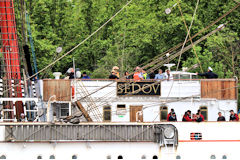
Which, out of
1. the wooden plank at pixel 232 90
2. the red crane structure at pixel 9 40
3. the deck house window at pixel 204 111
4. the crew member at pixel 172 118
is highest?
the red crane structure at pixel 9 40

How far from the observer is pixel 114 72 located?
3484 cm

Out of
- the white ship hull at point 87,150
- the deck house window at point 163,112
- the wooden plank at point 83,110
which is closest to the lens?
the white ship hull at point 87,150

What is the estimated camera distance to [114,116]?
33594 mm

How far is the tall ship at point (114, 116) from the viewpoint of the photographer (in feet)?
99.6

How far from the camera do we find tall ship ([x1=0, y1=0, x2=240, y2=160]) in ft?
99.6

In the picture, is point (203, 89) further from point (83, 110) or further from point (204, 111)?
point (83, 110)

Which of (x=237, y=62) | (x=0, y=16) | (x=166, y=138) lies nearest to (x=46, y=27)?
(x=237, y=62)

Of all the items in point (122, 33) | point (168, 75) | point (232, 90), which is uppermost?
point (122, 33)

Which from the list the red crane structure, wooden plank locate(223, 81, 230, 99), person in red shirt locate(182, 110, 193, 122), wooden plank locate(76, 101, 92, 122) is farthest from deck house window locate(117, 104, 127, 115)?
the red crane structure

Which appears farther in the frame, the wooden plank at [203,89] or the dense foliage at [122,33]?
the dense foliage at [122,33]

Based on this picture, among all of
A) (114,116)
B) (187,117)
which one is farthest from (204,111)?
(114,116)

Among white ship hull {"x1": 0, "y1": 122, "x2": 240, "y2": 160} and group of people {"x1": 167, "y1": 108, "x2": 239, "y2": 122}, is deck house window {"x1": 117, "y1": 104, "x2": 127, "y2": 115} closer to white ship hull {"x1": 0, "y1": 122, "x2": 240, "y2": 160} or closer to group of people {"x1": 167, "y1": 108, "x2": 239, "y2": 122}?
group of people {"x1": 167, "y1": 108, "x2": 239, "y2": 122}

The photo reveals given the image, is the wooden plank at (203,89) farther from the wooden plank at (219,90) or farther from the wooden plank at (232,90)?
the wooden plank at (232,90)

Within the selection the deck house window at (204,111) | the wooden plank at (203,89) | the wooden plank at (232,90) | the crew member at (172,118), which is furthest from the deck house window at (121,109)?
the wooden plank at (232,90)
